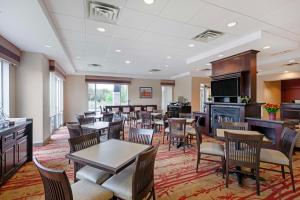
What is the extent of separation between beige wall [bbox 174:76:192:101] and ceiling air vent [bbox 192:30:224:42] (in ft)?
19.8

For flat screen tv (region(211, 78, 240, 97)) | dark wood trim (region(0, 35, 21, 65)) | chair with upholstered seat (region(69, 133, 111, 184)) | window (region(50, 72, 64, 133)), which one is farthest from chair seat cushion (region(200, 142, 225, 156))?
window (region(50, 72, 64, 133))

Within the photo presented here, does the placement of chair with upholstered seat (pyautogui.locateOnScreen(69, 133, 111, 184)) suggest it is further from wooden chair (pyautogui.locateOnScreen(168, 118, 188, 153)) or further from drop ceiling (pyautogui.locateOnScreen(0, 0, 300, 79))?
wooden chair (pyautogui.locateOnScreen(168, 118, 188, 153))

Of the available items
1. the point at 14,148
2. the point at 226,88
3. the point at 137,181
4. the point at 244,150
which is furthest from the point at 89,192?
the point at 226,88

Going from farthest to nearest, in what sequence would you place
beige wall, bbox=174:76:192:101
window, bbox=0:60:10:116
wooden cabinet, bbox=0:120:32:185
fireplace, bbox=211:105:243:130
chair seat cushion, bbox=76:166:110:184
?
beige wall, bbox=174:76:192:101, fireplace, bbox=211:105:243:130, window, bbox=0:60:10:116, wooden cabinet, bbox=0:120:32:185, chair seat cushion, bbox=76:166:110:184

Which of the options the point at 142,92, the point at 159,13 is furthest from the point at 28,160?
the point at 142,92

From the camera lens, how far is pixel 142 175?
1.71 metres

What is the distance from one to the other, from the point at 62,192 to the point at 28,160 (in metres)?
3.26

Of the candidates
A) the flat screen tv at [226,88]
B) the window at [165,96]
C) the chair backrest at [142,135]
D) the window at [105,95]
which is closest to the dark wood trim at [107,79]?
the window at [105,95]

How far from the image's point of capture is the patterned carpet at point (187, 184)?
2.46 meters

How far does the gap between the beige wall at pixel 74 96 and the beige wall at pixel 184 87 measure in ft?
19.5

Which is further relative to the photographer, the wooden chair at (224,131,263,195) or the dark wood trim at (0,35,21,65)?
the dark wood trim at (0,35,21,65)

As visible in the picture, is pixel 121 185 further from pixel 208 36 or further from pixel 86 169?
pixel 208 36

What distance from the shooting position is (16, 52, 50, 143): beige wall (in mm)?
4582

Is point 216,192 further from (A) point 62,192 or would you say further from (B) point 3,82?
(B) point 3,82
